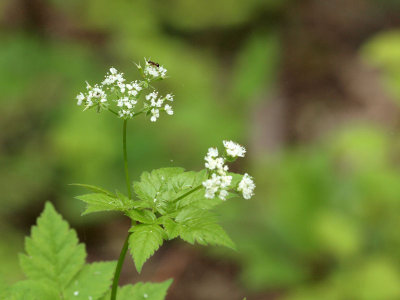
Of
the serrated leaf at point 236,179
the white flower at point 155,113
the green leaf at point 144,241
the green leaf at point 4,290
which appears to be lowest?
the green leaf at point 4,290

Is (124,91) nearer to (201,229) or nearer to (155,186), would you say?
(155,186)

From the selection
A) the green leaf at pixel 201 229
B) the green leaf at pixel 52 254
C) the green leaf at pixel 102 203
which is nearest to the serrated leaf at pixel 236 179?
the green leaf at pixel 201 229

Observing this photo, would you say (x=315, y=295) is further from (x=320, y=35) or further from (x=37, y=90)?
(x=320, y=35)

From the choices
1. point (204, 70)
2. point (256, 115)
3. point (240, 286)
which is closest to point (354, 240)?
point (240, 286)

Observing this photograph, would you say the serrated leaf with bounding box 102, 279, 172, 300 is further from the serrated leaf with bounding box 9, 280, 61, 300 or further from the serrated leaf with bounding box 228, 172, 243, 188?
the serrated leaf with bounding box 228, 172, 243, 188

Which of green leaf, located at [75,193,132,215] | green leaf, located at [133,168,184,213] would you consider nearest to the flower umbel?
green leaf, located at [133,168,184,213]

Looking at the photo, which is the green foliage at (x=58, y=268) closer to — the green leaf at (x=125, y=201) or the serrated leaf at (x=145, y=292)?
the serrated leaf at (x=145, y=292)
